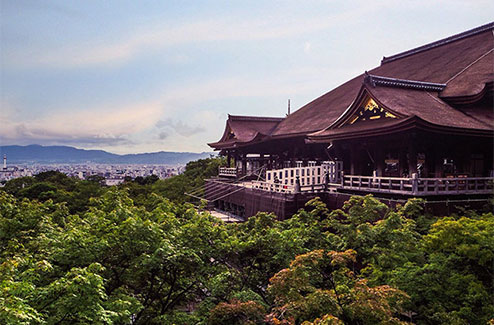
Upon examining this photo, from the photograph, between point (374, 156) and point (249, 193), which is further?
point (249, 193)

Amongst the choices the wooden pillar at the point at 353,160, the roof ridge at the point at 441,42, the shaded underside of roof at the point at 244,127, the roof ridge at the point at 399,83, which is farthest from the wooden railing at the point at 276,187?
the roof ridge at the point at 441,42

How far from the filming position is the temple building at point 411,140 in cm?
1438

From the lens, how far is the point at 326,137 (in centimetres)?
1847

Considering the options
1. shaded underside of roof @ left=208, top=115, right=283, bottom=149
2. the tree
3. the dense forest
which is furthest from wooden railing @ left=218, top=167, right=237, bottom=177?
the tree

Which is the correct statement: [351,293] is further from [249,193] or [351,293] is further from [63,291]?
[249,193]

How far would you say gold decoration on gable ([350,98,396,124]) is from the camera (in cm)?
1642

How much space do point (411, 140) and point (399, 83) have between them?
4474 millimetres

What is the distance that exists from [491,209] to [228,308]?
38.7 ft

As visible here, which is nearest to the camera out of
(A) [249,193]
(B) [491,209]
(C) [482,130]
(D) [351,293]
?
(D) [351,293]

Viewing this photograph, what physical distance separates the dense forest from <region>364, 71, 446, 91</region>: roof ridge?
7.82m

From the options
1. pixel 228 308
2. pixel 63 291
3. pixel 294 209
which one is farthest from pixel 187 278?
pixel 294 209

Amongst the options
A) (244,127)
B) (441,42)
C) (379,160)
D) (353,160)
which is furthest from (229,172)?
(441,42)

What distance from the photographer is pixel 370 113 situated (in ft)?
56.9

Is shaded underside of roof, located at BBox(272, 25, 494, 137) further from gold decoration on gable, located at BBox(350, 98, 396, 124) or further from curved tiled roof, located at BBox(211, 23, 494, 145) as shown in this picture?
Answer: gold decoration on gable, located at BBox(350, 98, 396, 124)
